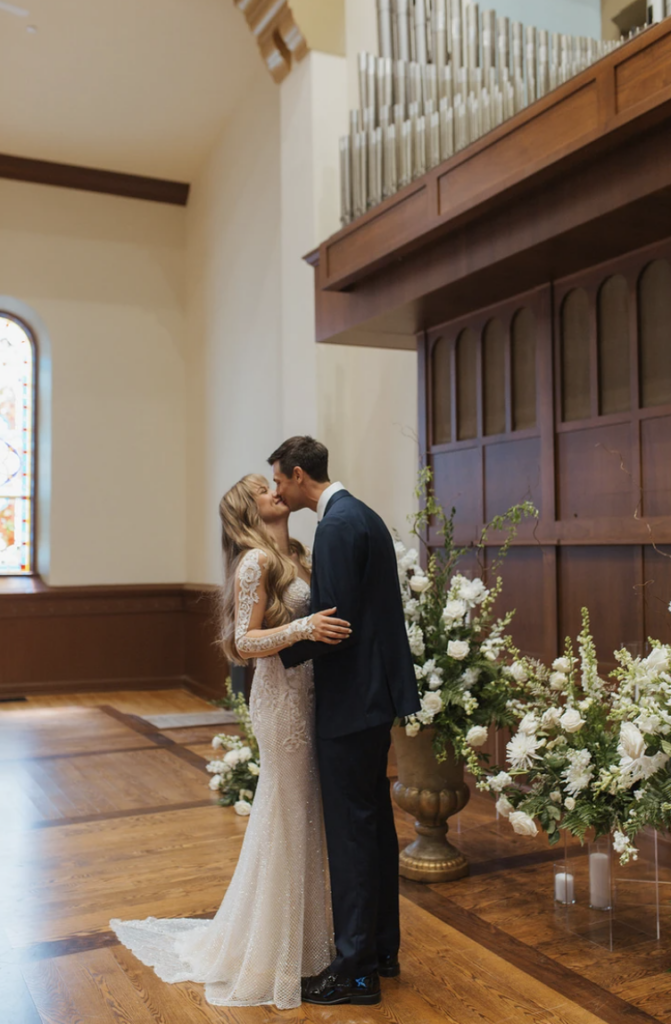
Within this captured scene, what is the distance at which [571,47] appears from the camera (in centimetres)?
550

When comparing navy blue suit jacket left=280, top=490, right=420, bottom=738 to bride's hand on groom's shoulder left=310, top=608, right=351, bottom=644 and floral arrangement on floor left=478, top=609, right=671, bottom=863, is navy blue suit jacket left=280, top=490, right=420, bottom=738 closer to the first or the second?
bride's hand on groom's shoulder left=310, top=608, right=351, bottom=644

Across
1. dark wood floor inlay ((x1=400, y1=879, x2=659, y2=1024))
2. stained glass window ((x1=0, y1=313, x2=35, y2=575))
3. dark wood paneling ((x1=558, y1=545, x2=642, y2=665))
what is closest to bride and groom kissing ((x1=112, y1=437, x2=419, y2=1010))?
dark wood floor inlay ((x1=400, y1=879, x2=659, y2=1024))

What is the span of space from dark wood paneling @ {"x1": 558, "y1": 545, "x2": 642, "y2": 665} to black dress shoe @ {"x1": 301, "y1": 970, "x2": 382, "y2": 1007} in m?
2.29

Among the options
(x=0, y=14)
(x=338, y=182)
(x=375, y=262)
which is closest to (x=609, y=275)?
(x=375, y=262)

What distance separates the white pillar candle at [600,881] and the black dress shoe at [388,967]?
0.98 meters

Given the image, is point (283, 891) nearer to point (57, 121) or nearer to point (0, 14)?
point (0, 14)

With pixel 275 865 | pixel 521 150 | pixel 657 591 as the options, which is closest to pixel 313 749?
pixel 275 865

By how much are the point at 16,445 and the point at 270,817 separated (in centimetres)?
897

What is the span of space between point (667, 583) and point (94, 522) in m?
7.65

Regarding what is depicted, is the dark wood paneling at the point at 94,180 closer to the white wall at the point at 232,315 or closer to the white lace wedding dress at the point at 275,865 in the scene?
the white wall at the point at 232,315

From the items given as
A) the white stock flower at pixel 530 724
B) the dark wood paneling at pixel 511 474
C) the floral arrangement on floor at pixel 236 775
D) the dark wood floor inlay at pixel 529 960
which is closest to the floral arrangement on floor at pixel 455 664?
the white stock flower at pixel 530 724

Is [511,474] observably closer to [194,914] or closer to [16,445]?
[194,914]

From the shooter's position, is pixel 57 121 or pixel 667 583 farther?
pixel 57 121

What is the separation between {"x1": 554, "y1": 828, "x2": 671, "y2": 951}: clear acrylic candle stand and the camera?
3.66m
